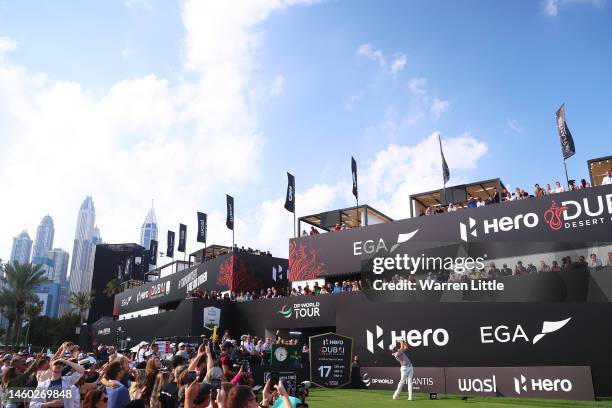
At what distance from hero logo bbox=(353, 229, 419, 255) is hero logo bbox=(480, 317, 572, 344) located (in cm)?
649

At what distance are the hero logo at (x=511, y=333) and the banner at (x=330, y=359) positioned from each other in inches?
220

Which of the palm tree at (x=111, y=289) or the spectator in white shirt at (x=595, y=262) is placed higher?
the palm tree at (x=111, y=289)

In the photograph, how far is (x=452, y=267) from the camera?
23.3 metres

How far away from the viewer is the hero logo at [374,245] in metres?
25.4

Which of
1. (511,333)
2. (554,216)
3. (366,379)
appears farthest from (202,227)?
(554,216)

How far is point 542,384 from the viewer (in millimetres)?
16500

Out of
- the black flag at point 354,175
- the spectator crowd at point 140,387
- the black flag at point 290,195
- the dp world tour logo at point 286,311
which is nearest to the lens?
the spectator crowd at point 140,387

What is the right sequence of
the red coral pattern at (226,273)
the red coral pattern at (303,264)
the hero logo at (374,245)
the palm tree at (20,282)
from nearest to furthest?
the hero logo at (374,245), the red coral pattern at (303,264), the red coral pattern at (226,273), the palm tree at (20,282)

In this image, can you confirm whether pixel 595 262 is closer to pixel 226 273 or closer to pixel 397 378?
pixel 397 378

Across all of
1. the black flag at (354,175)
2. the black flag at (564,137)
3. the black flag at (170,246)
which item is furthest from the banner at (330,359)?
the black flag at (170,246)

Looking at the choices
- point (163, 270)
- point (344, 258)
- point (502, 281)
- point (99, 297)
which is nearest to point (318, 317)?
point (344, 258)

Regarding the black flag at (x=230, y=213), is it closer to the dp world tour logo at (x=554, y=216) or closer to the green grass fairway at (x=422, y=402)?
the green grass fairway at (x=422, y=402)

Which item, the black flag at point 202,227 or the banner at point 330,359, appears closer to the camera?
the banner at point 330,359

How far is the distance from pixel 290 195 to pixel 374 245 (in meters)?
8.85
